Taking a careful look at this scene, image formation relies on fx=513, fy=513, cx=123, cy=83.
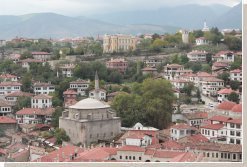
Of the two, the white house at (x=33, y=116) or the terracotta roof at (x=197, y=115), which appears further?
the white house at (x=33, y=116)

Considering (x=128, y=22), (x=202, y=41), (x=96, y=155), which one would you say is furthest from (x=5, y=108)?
(x=128, y=22)

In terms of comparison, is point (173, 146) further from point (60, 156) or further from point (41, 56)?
point (41, 56)

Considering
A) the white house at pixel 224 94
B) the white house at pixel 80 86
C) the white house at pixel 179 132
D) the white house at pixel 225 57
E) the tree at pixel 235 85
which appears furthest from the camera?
the white house at pixel 225 57

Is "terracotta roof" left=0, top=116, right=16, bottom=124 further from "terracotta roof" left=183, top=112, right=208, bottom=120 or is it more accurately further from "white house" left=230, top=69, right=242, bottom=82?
"white house" left=230, top=69, right=242, bottom=82

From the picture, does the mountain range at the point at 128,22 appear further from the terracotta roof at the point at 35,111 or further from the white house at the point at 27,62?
the terracotta roof at the point at 35,111

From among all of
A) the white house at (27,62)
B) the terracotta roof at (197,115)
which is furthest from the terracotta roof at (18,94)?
the terracotta roof at (197,115)

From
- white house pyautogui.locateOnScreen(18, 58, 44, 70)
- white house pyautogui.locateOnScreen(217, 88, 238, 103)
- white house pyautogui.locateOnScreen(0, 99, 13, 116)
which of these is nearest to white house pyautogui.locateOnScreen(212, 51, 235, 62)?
white house pyautogui.locateOnScreen(217, 88, 238, 103)

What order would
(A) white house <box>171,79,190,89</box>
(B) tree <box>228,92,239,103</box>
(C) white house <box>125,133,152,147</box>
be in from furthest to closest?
(A) white house <box>171,79,190,89</box> < (B) tree <box>228,92,239,103</box> < (C) white house <box>125,133,152,147</box>
